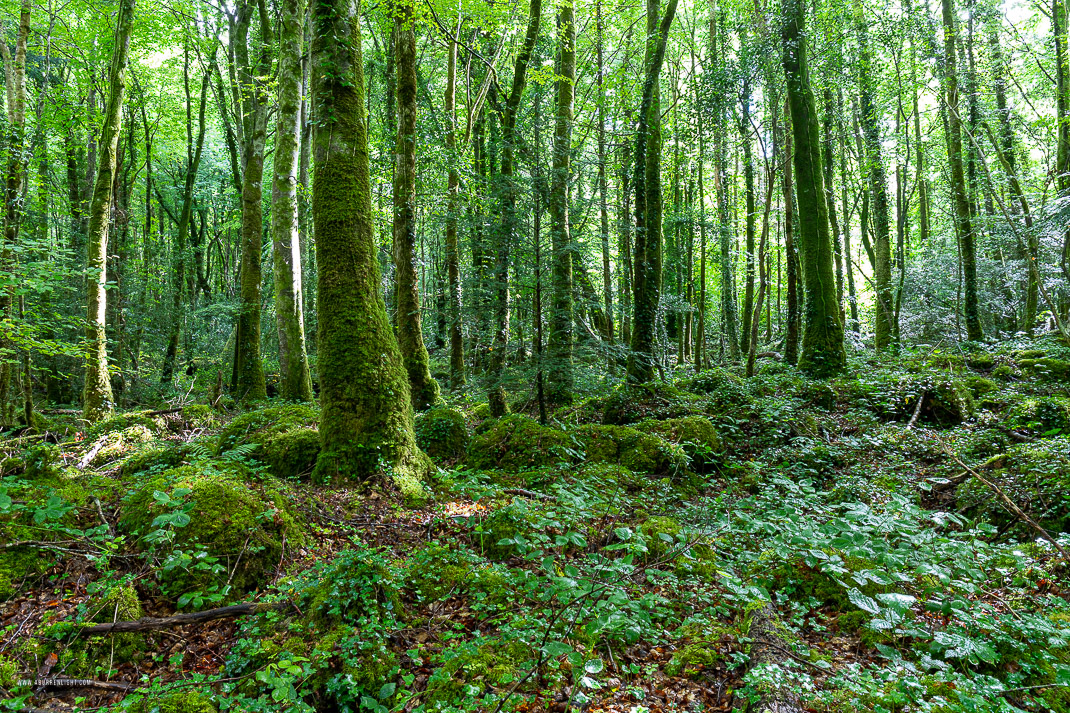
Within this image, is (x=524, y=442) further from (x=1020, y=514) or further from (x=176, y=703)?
(x=1020, y=514)

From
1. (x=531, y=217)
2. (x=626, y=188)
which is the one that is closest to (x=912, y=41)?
(x=626, y=188)

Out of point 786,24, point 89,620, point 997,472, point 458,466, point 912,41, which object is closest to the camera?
point 89,620

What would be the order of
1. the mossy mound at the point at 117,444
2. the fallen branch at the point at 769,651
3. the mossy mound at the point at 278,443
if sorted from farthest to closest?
the mossy mound at the point at 117,444, the mossy mound at the point at 278,443, the fallen branch at the point at 769,651

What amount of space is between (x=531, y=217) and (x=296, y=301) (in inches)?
206

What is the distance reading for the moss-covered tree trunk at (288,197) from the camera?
9188 mm

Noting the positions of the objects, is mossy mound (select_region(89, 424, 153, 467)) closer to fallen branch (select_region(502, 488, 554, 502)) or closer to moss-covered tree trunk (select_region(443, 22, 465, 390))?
fallen branch (select_region(502, 488, 554, 502))

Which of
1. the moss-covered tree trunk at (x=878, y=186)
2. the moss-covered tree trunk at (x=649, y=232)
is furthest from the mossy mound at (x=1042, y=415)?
the moss-covered tree trunk at (x=878, y=186)

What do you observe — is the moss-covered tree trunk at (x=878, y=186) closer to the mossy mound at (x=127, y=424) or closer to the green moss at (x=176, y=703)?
the green moss at (x=176, y=703)

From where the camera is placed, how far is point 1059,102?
13.6m

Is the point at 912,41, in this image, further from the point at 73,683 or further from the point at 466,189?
the point at 73,683

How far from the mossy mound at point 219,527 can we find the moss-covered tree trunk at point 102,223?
630cm

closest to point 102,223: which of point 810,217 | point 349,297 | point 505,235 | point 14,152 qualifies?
point 14,152

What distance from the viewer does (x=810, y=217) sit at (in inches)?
439

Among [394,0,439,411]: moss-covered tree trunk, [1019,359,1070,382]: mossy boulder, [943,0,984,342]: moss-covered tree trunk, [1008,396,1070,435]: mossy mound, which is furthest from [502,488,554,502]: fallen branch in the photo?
[943,0,984,342]: moss-covered tree trunk
